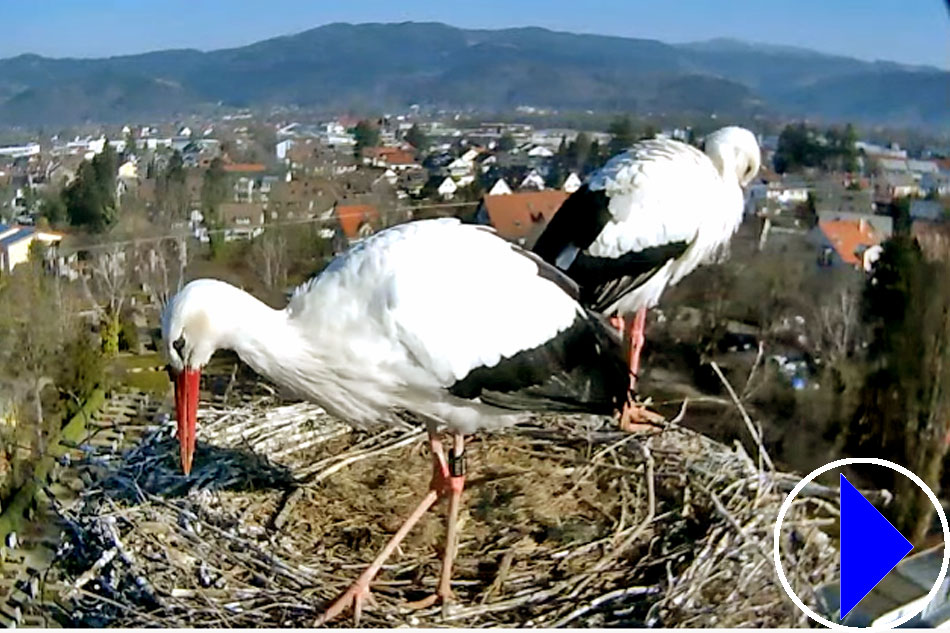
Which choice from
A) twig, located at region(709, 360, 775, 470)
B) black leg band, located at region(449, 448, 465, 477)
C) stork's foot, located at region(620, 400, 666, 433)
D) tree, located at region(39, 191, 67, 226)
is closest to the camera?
black leg band, located at region(449, 448, 465, 477)

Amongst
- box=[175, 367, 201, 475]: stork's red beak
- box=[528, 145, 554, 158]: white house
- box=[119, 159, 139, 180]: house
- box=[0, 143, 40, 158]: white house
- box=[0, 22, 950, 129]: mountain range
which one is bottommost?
box=[175, 367, 201, 475]: stork's red beak

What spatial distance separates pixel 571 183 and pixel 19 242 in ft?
3.12

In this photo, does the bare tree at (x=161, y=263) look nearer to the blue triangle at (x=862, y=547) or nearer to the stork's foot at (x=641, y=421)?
the stork's foot at (x=641, y=421)

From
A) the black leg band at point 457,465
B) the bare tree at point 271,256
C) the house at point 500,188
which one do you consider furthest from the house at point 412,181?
the black leg band at point 457,465

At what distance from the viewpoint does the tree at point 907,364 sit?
1.72 meters

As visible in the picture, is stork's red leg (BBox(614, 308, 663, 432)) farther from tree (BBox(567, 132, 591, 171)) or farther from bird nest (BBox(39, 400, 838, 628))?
tree (BBox(567, 132, 591, 171))

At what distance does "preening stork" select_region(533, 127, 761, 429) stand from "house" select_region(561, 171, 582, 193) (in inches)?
0.4

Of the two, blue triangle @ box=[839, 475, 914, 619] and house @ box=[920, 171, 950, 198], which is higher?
house @ box=[920, 171, 950, 198]

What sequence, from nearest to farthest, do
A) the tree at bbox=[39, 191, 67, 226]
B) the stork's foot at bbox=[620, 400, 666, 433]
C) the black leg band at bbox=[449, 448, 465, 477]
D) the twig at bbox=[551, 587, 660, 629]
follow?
the twig at bbox=[551, 587, 660, 629] < the black leg band at bbox=[449, 448, 465, 477] < the tree at bbox=[39, 191, 67, 226] < the stork's foot at bbox=[620, 400, 666, 433]

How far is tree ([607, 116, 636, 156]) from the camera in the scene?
1.85 meters

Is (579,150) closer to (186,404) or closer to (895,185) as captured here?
(895,185)

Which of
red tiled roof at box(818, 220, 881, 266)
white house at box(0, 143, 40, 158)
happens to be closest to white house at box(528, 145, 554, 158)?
red tiled roof at box(818, 220, 881, 266)

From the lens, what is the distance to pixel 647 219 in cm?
187

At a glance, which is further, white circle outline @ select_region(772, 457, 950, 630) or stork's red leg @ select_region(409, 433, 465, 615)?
stork's red leg @ select_region(409, 433, 465, 615)
